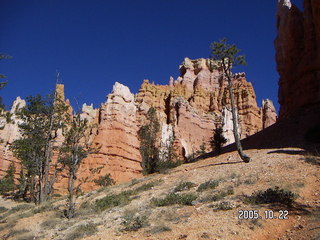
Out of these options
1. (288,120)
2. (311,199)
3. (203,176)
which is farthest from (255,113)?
(311,199)

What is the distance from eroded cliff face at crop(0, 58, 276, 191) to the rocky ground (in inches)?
1025

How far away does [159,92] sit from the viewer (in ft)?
Answer: 284

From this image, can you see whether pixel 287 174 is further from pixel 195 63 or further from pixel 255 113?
pixel 195 63

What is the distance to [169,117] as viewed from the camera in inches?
3110

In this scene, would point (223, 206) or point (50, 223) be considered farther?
point (50, 223)

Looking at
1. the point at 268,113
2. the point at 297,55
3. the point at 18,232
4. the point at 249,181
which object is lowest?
the point at 18,232

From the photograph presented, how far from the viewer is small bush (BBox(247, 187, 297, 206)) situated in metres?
9.98

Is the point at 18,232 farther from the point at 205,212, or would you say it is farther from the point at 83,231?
the point at 205,212

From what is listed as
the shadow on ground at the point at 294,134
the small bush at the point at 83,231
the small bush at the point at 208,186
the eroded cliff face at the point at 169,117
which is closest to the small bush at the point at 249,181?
the small bush at the point at 208,186

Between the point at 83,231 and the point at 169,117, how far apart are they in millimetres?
68712

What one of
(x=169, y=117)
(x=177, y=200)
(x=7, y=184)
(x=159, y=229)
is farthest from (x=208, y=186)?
(x=169, y=117)

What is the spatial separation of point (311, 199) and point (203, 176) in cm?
791

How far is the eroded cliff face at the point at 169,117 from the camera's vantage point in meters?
53.0

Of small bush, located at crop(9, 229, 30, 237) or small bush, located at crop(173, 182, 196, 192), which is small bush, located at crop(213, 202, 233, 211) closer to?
small bush, located at crop(173, 182, 196, 192)
